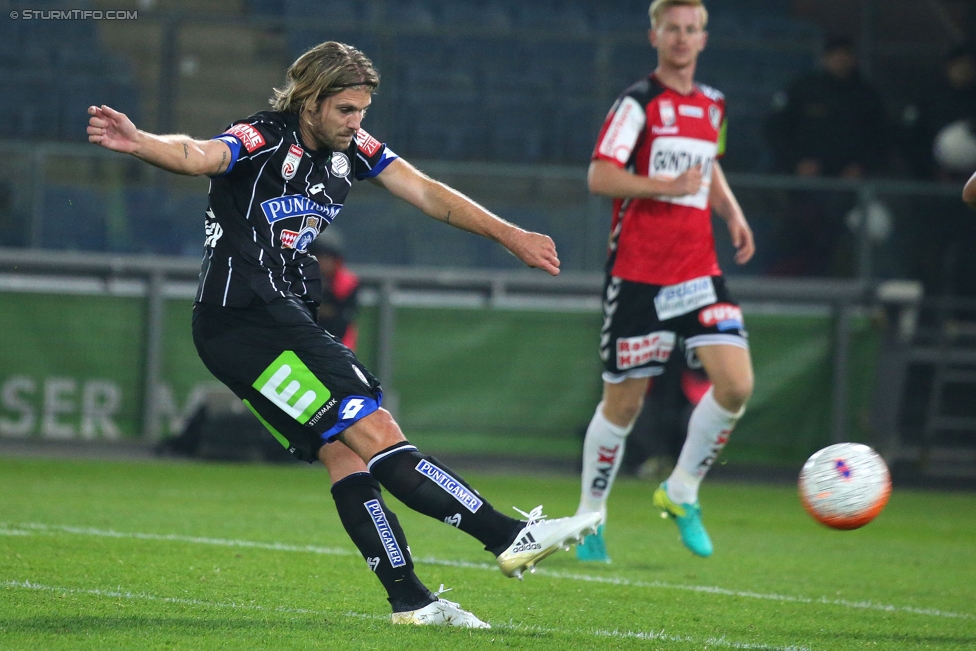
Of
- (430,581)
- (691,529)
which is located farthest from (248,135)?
(691,529)

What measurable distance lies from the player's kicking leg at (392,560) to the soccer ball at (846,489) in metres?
1.75

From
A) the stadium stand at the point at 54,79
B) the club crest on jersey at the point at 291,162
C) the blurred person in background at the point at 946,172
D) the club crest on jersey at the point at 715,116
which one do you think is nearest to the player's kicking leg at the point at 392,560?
the club crest on jersey at the point at 291,162

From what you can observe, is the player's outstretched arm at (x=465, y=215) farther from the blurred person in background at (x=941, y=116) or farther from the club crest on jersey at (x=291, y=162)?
the blurred person in background at (x=941, y=116)

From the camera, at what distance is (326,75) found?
4.33 metres

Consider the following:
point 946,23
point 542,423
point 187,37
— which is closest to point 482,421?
point 542,423

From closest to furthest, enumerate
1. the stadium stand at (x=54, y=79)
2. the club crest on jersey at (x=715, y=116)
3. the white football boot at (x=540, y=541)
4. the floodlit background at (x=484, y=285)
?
the white football boot at (x=540, y=541) → the club crest on jersey at (x=715, y=116) → the floodlit background at (x=484, y=285) → the stadium stand at (x=54, y=79)

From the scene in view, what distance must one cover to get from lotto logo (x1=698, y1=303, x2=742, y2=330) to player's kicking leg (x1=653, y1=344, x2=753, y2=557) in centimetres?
10

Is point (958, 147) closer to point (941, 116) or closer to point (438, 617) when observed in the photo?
point (941, 116)

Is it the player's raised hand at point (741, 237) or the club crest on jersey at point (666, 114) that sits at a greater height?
the club crest on jersey at point (666, 114)

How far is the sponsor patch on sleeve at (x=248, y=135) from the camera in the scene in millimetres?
4293

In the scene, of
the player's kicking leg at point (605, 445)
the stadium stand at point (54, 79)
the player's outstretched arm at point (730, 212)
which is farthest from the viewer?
the stadium stand at point (54, 79)

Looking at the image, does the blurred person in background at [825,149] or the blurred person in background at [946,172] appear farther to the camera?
the blurred person in background at [825,149]

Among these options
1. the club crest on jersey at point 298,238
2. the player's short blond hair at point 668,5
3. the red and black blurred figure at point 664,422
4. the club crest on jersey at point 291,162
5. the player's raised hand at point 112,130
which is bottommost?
the red and black blurred figure at point 664,422

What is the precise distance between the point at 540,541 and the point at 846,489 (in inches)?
70.0
